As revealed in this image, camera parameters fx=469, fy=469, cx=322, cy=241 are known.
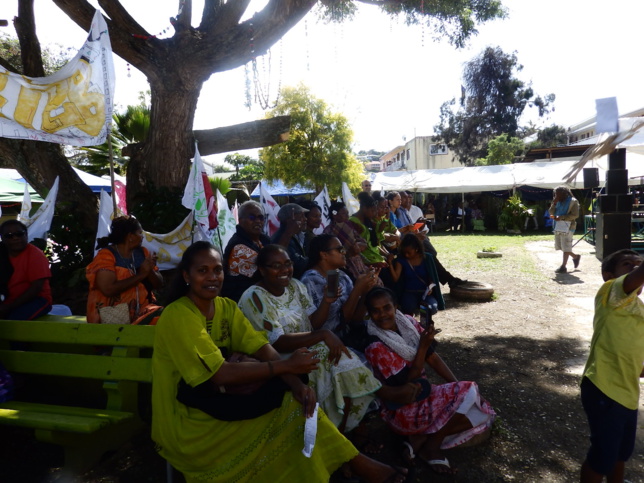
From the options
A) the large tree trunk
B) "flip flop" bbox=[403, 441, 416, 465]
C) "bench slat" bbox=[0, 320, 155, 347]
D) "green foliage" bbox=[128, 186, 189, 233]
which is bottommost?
"flip flop" bbox=[403, 441, 416, 465]

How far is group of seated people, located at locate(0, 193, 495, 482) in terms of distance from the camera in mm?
2357

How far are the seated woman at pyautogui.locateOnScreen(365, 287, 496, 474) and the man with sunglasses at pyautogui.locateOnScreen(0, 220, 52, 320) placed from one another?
2977 millimetres

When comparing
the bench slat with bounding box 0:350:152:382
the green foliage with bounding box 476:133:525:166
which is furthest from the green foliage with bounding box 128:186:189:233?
the green foliage with bounding box 476:133:525:166

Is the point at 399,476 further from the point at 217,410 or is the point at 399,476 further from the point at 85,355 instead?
the point at 85,355

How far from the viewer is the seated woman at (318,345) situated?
2947mm

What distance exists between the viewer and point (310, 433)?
2318 millimetres

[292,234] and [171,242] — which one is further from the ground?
[292,234]

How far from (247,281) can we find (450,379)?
5.75ft

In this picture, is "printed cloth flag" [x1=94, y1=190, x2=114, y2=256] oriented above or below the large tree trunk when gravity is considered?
below

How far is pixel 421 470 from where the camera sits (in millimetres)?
2986

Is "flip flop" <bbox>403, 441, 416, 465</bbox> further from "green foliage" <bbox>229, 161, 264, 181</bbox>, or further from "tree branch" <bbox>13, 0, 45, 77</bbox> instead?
"green foliage" <bbox>229, 161, 264, 181</bbox>

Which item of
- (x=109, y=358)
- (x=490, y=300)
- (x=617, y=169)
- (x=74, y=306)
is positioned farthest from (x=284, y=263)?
(x=617, y=169)

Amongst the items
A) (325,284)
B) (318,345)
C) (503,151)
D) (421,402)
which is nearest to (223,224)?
(325,284)

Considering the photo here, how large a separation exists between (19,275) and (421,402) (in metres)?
3.49
